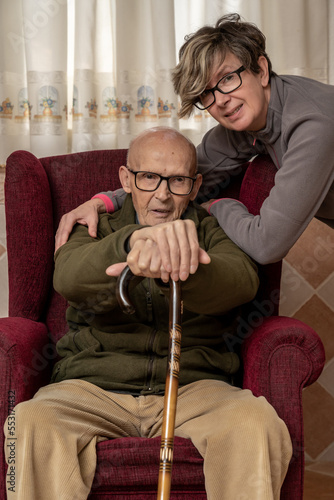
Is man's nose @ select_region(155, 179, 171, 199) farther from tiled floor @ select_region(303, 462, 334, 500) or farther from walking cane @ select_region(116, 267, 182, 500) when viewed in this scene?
tiled floor @ select_region(303, 462, 334, 500)

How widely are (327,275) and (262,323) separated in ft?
3.04

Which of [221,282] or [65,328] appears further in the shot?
[65,328]

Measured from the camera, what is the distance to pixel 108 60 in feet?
7.60

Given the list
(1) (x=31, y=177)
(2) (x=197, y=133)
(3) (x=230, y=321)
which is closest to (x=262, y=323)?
(3) (x=230, y=321)

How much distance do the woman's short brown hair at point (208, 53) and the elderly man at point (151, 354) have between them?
0.45 ft

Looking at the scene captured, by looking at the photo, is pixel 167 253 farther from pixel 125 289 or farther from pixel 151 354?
pixel 151 354

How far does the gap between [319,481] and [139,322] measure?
1133mm

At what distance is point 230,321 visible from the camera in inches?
63.0

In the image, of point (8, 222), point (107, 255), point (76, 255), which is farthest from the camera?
point (8, 222)

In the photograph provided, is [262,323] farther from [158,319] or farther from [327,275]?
[327,275]

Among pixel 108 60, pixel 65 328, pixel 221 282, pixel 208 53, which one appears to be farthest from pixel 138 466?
pixel 108 60

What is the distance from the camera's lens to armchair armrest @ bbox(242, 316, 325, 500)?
1.31 metres

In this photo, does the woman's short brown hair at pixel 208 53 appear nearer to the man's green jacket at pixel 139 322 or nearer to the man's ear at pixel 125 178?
the man's ear at pixel 125 178

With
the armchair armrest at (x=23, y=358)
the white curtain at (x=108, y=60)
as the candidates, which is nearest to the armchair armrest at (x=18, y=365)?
the armchair armrest at (x=23, y=358)
